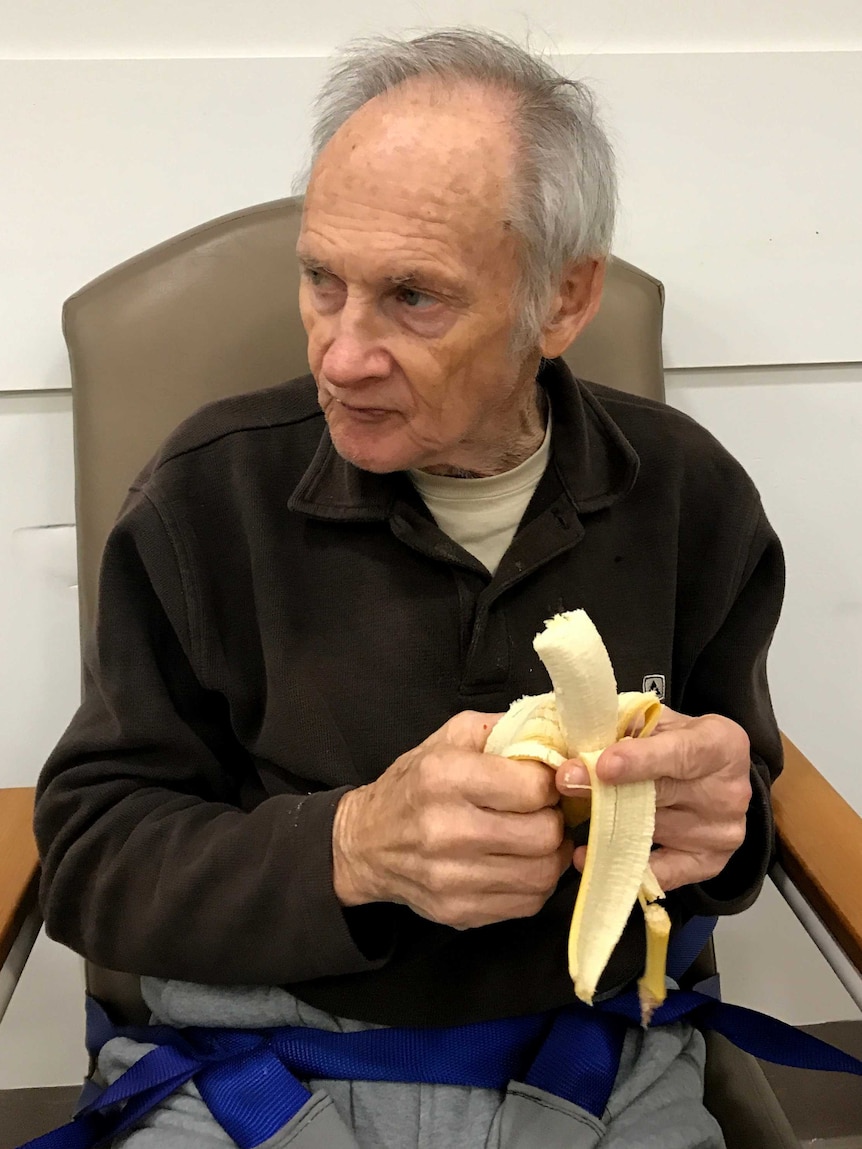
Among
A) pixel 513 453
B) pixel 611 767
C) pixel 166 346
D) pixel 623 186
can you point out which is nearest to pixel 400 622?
pixel 513 453

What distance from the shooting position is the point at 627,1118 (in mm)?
789

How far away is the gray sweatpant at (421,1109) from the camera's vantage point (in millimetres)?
750

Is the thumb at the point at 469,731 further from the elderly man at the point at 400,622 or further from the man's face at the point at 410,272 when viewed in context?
the man's face at the point at 410,272

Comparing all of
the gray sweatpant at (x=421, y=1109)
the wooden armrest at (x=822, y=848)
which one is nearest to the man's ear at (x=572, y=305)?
the wooden armrest at (x=822, y=848)

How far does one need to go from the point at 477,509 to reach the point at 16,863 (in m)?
0.53

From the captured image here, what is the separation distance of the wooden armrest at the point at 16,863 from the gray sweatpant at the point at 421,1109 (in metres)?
0.14

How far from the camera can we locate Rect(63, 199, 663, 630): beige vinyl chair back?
3.13 ft

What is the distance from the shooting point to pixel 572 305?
2.74ft

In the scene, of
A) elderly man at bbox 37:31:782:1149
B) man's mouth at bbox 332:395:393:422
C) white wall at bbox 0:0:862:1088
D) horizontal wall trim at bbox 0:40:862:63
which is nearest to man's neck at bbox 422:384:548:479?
elderly man at bbox 37:31:782:1149

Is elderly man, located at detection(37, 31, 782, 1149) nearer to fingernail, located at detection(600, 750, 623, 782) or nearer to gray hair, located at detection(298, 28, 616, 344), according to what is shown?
gray hair, located at detection(298, 28, 616, 344)

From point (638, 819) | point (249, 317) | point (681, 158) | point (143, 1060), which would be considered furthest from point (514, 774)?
point (681, 158)

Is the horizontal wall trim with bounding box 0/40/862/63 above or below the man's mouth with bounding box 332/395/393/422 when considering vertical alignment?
above

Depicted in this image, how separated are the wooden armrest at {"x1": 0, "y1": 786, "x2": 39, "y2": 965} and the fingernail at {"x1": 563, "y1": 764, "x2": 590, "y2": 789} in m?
0.50

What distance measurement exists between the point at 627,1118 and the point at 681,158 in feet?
3.29
